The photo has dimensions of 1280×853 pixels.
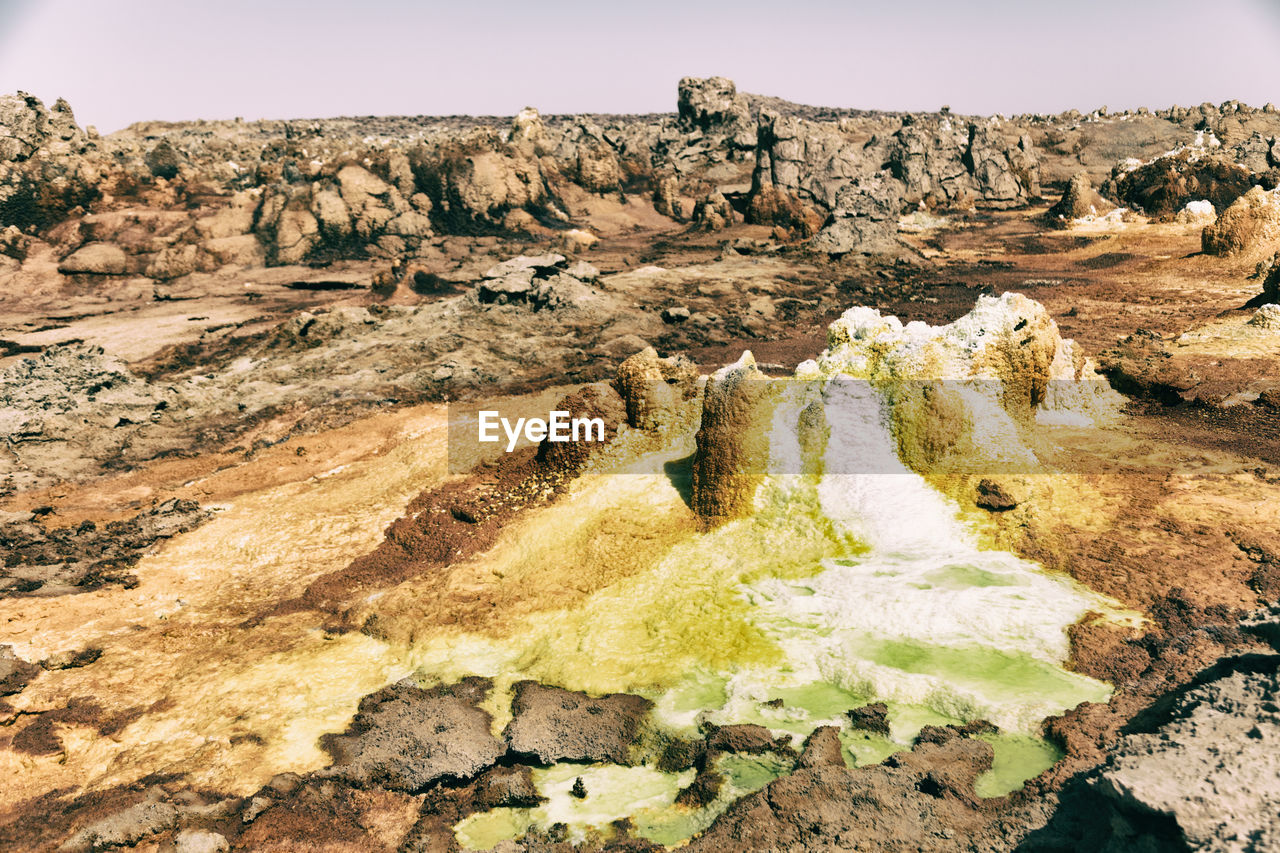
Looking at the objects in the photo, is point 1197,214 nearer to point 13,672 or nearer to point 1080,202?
point 1080,202

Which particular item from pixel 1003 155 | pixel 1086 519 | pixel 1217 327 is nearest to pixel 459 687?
pixel 1086 519

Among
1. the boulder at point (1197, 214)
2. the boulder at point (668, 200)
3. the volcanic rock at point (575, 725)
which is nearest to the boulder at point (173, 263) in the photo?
the boulder at point (668, 200)

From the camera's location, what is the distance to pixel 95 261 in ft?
94.5

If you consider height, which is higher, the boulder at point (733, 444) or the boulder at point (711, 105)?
the boulder at point (711, 105)

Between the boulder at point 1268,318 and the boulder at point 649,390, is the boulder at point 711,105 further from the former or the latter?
the boulder at point 649,390

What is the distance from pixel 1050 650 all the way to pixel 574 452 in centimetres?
627

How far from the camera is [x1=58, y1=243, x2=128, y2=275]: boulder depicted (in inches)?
1125

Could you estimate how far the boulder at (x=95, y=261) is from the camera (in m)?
28.6

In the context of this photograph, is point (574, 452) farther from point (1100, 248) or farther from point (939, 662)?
point (1100, 248)

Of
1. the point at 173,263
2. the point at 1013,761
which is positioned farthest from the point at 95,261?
the point at 1013,761

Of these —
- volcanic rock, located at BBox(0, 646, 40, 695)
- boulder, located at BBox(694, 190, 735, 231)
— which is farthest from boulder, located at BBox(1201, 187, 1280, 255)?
volcanic rock, located at BBox(0, 646, 40, 695)

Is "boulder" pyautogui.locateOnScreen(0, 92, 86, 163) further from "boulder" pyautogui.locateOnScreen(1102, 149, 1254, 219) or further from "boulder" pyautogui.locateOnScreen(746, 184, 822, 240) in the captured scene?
"boulder" pyautogui.locateOnScreen(1102, 149, 1254, 219)

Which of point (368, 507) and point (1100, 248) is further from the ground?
point (1100, 248)

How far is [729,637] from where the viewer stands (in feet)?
23.9
